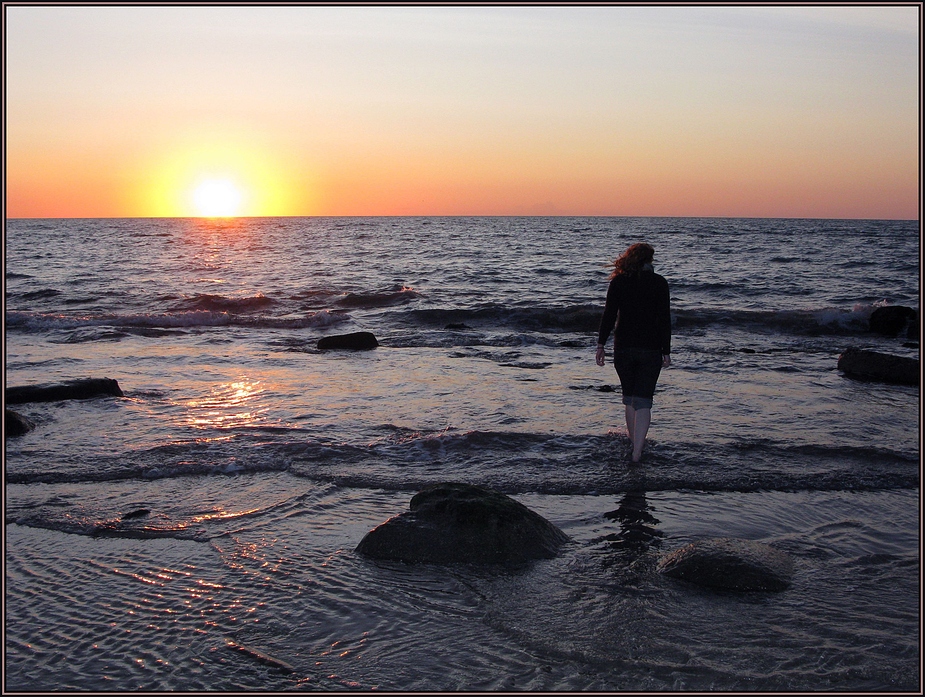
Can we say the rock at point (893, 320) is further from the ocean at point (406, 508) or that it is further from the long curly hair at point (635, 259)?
the long curly hair at point (635, 259)

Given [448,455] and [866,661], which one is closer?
A: [866,661]

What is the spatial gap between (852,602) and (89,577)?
4.32m

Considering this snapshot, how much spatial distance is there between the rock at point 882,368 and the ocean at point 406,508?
0.28m

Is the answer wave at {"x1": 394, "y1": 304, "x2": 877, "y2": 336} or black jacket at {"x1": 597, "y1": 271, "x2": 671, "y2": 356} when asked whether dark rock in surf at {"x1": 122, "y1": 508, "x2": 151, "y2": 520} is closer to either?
black jacket at {"x1": 597, "y1": 271, "x2": 671, "y2": 356}

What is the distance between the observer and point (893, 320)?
1836 cm

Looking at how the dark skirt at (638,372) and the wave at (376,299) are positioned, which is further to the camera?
the wave at (376,299)

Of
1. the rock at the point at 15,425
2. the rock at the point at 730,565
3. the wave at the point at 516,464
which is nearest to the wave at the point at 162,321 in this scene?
the rock at the point at 15,425

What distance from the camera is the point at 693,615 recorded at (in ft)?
13.1

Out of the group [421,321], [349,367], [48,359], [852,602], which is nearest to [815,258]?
[421,321]

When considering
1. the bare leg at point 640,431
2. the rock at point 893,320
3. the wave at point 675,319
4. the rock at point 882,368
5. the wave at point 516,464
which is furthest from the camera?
the wave at point 675,319

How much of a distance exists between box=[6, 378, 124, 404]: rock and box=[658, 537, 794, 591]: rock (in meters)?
7.71

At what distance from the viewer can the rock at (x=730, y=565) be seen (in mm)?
4348

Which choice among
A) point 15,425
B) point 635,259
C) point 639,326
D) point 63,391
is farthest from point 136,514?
point 63,391

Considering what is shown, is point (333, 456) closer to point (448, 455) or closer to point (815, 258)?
point (448, 455)
